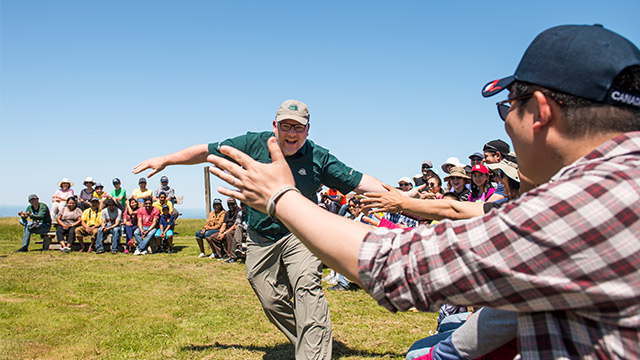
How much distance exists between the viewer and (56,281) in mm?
9719

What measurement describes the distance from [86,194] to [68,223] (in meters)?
1.67

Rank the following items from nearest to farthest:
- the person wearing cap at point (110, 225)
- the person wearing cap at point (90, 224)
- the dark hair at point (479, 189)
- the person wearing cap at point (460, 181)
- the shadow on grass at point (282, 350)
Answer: the shadow on grass at point (282, 350), the dark hair at point (479, 189), the person wearing cap at point (460, 181), the person wearing cap at point (110, 225), the person wearing cap at point (90, 224)

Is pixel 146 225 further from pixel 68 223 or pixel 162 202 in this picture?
pixel 68 223

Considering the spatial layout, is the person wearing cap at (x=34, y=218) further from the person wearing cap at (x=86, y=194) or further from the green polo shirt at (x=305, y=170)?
the green polo shirt at (x=305, y=170)

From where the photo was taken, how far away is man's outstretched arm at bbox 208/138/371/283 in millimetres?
1312

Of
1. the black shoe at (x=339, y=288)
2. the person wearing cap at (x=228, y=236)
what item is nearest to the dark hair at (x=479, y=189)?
the black shoe at (x=339, y=288)

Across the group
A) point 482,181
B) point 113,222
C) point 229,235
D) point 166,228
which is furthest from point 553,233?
point 113,222

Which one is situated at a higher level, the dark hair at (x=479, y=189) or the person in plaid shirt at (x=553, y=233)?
the person in plaid shirt at (x=553, y=233)

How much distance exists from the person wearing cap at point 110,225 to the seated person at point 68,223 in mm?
1036

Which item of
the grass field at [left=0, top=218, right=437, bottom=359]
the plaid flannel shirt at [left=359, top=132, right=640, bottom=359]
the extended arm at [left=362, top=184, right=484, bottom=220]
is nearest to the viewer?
the plaid flannel shirt at [left=359, top=132, right=640, bottom=359]

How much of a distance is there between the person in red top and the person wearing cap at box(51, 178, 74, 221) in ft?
10.9

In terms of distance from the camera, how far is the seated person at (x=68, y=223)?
16531 millimetres

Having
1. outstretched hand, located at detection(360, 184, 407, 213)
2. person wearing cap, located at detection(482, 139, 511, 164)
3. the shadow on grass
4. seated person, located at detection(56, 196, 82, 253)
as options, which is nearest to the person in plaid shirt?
outstretched hand, located at detection(360, 184, 407, 213)

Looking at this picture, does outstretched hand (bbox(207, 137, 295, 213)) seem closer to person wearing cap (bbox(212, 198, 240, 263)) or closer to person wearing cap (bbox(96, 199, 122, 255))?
person wearing cap (bbox(212, 198, 240, 263))
